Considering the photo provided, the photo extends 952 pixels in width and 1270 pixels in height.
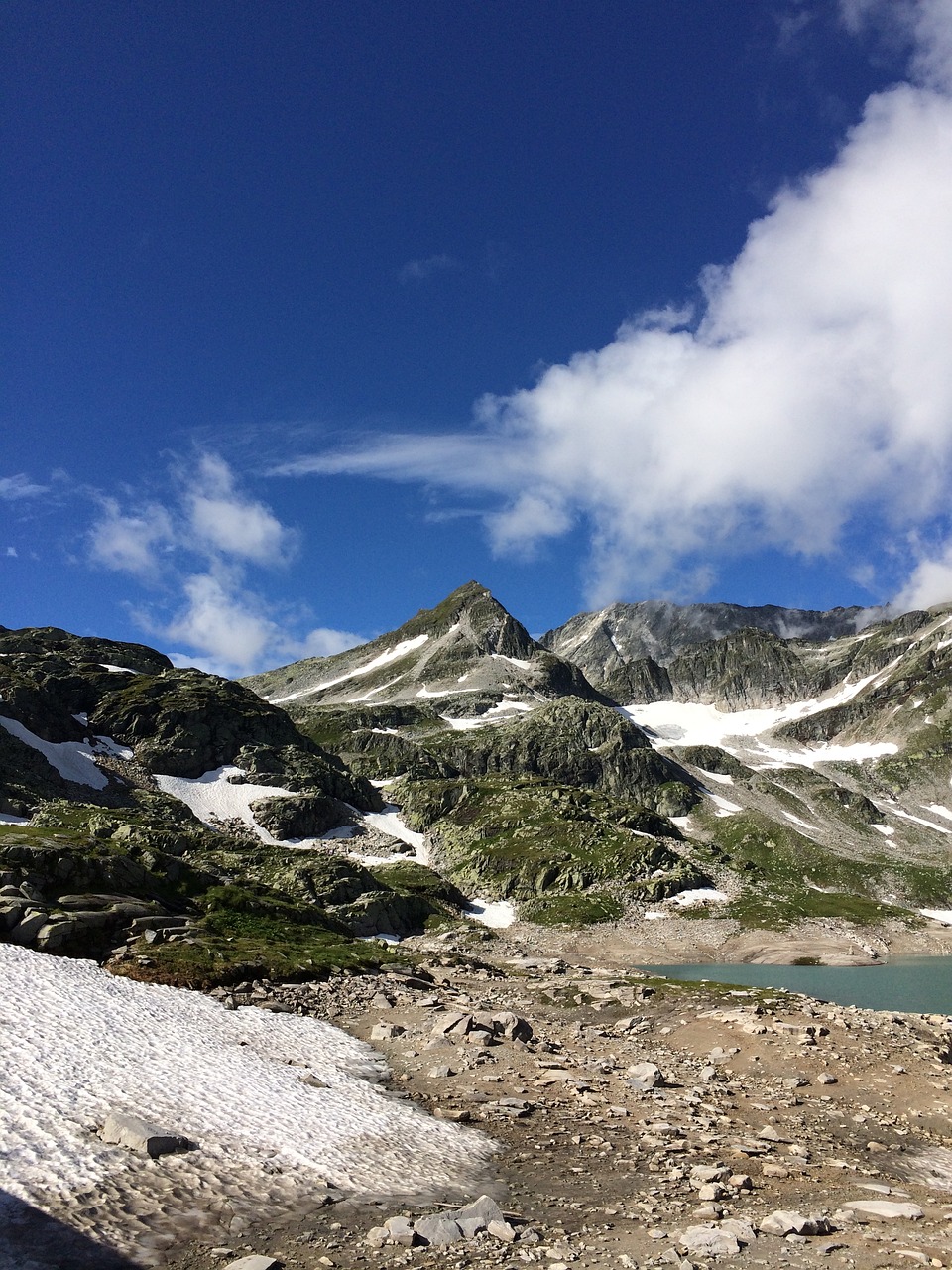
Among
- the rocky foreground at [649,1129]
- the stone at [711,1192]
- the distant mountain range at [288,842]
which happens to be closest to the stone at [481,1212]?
the rocky foreground at [649,1129]

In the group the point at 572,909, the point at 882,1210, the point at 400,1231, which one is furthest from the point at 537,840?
the point at 400,1231

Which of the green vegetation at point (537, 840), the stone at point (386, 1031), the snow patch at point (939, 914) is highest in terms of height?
the green vegetation at point (537, 840)

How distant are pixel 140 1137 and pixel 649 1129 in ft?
46.7

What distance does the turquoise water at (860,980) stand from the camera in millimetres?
74500

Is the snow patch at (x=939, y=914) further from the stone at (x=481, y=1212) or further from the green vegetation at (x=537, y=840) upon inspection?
the stone at (x=481, y=1212)

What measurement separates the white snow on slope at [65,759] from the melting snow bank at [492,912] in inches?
2768

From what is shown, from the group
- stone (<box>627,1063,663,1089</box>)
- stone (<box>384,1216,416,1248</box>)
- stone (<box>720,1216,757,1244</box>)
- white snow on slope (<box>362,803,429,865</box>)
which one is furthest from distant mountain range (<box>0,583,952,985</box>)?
stone (<box>720,1216,757,1244</box>)

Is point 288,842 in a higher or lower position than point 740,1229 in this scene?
higher

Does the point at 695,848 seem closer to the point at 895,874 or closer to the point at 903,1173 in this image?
the point at 895,874

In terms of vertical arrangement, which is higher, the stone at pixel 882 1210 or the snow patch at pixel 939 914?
the snow patch at pixel 939 914

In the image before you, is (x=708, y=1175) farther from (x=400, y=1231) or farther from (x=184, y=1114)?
(x=184, y=1114)

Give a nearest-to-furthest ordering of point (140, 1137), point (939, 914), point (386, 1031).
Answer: point (140, 1137)
point (386, 1031)
point (939, 914)

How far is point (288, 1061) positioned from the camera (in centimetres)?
2477

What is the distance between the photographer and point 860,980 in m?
93.0
